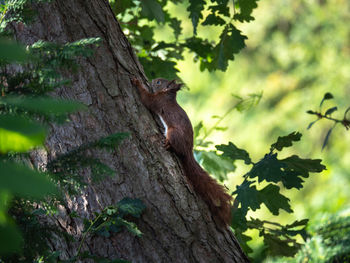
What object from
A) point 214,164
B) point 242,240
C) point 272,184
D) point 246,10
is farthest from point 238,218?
point 246,10

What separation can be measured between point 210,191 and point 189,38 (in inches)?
42.8

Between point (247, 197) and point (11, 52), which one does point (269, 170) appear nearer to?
point (247, 197)

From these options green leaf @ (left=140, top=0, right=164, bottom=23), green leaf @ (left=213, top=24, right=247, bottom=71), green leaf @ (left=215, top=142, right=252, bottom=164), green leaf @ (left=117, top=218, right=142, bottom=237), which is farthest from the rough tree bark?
green leaf @ (left=213, top=24, right=247, bottom=71)

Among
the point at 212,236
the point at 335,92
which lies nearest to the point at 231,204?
the point at 212,236

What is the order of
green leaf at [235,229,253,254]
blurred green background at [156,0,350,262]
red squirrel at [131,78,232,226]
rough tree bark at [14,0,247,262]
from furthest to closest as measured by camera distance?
blurred green background at [156,0,350,262], green leaf at [235,229,253,254], red squirrel at [131,78,232,226], rough tree bark at [14,0,247,262]

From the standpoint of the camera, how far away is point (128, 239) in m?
1.28

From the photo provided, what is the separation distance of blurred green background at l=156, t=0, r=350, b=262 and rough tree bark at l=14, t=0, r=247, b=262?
5208 millimetres

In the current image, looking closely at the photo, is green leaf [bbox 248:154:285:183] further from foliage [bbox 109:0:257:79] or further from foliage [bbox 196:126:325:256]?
foliage [bbox 109:0:257:79]

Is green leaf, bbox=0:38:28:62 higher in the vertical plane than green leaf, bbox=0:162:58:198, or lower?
higher

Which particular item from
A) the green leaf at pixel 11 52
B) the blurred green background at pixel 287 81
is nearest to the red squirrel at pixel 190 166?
the green leaf at pixel 11 52

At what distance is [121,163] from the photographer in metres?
1.36

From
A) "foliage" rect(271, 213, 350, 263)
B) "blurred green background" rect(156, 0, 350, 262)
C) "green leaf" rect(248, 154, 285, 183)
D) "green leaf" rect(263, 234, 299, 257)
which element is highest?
"blurred green background" rect(156, 0, 350, 262)

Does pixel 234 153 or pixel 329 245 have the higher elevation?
pixel 234 153

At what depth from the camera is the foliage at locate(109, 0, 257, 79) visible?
6.58 feet
